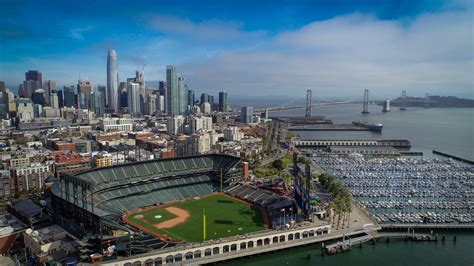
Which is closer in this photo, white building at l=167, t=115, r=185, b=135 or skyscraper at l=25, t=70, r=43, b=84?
white building at l=167, t=115, r=185, b=135

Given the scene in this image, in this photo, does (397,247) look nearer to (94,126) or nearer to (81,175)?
(81,175)

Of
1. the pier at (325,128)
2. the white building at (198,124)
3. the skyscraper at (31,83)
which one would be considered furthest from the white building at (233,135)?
the skyscraper at (31,83)

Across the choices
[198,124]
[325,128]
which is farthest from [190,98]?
[198,124]

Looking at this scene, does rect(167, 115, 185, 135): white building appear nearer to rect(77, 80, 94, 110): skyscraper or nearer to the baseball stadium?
the baseball stadium

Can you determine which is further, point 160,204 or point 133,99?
point 133,99

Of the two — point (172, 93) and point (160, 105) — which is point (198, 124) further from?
point (160, 105)

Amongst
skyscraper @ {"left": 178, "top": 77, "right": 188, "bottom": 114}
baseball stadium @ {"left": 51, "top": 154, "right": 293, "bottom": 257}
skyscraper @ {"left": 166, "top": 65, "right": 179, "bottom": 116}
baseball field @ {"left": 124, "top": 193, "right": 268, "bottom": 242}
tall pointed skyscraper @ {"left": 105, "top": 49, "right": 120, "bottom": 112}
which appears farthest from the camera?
tall pointed skyscraper @ {"left": 105, "top": 49, "right": 120, "bottom": 112}

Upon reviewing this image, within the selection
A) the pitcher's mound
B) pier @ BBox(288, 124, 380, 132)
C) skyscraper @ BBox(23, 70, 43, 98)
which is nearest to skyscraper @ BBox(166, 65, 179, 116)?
pier @ BBox(288, 124, 380, 132)
